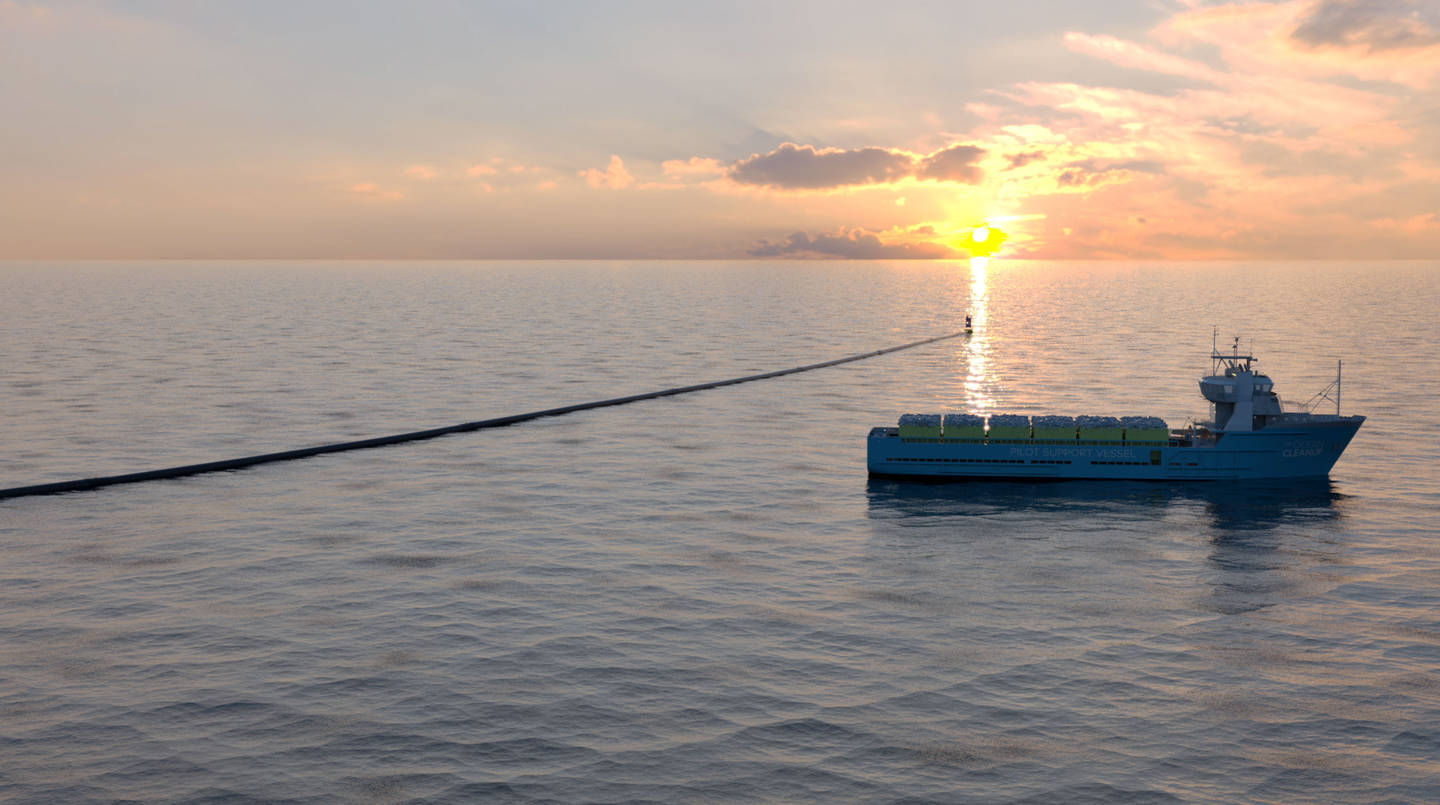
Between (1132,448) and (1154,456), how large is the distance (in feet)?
6.94

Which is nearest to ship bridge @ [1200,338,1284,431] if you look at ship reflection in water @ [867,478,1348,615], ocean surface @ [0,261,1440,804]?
ship reflection in water @ [867,478,1348,615]

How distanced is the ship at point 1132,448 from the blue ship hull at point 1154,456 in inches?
3.5

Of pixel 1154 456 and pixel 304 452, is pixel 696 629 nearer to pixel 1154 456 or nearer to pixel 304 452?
pixel 1154 456

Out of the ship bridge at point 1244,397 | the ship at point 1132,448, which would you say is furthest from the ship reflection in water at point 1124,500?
the ship bridge at point 1244,397

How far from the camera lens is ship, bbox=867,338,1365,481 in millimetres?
90812

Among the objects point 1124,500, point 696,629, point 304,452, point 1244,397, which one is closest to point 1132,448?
point 1124,500

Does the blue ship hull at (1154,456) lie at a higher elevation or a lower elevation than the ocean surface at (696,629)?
higher

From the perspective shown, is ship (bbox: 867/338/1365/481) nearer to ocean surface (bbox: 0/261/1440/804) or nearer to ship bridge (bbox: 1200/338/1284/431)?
ship bridge (bbox: 1200/338/1284/431)

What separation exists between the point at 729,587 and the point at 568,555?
11664 millimetres

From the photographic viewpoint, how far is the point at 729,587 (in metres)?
57.1

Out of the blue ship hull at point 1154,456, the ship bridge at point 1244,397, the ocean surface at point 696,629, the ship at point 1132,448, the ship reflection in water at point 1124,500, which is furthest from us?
the ship bridge at point 1244,397

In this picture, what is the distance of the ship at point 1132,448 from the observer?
298 ft

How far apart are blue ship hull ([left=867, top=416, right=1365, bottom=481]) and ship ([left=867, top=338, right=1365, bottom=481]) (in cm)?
9

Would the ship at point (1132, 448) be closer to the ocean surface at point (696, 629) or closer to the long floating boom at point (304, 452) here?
the ocean surface at point (696, 629)
